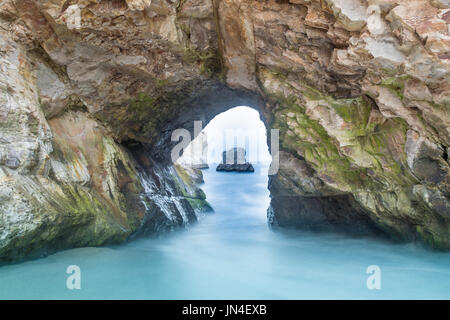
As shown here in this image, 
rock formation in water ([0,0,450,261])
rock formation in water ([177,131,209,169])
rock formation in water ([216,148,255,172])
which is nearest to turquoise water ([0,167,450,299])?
rock formation in water ([0,0,450,261])

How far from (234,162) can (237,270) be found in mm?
19930

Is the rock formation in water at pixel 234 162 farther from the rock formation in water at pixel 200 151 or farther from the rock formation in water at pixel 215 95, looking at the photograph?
the rock formation in water at pixel 215 95

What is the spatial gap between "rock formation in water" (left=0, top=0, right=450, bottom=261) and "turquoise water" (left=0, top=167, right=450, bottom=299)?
50cm

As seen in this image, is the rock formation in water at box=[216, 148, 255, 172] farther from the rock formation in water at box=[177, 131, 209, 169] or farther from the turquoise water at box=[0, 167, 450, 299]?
the turquoise water at box=[0, 167, 450, 299]

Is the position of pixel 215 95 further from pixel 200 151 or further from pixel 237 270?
pixel 200 151

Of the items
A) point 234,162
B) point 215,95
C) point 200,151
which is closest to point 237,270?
point 215,95

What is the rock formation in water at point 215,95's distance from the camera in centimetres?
474

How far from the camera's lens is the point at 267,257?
6688 mm

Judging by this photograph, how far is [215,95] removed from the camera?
8.30m

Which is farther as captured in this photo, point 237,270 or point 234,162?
point 234,162

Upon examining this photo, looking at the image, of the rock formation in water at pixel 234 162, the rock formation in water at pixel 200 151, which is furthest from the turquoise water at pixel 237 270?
the rock formation in water at pixel 200 151
